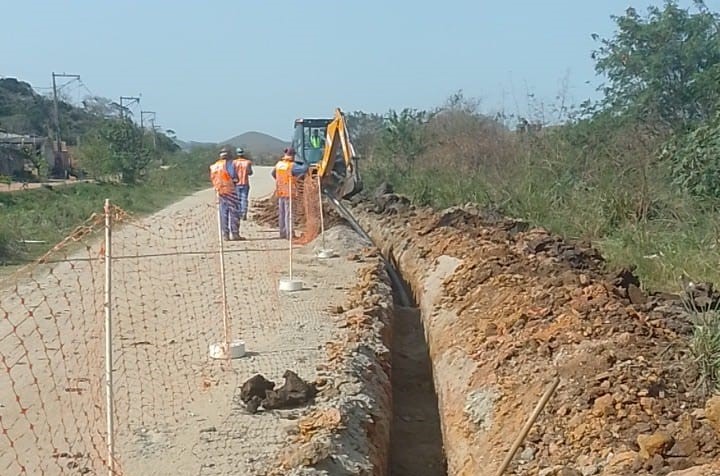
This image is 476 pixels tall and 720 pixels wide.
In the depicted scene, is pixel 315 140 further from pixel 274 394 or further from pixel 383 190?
pixel 274 394

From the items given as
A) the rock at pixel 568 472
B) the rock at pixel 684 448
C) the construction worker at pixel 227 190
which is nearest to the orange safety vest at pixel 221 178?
the construction worker at pixel 227 190

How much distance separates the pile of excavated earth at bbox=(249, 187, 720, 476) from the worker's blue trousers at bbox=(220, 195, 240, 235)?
489 cm

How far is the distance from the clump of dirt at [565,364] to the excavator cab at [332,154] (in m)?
6.94

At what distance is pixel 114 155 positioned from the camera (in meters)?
38.1

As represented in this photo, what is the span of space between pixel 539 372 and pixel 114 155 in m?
33.7

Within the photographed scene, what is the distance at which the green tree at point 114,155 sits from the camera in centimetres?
3769

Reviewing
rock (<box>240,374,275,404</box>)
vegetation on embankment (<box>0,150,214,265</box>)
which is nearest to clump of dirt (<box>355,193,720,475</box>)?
rock (<box>240,374,275,404</box>)

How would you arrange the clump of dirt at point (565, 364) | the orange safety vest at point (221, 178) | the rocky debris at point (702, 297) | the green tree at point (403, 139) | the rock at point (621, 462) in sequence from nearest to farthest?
the rock at point (621, 462) → the clump of dirt at point (565, 364) → the rocky debris at point (702, 297) → the orange safety vest at point (221, 178) → the green tree at point (403, 139)

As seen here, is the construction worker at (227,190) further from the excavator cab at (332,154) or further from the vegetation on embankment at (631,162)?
the vegetation on embankment at (631,162)

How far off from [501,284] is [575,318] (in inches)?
86.5

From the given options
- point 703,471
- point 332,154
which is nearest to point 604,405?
point 703,471

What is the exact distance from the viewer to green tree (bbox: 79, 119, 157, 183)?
37.7 m

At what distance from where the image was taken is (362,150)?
35.6 meters

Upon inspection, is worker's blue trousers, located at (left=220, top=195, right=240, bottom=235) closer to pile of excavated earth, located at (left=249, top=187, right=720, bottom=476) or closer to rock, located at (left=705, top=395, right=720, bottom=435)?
pile of excavated earth, located at (left=249, top=187, right=720, bottom=476)
